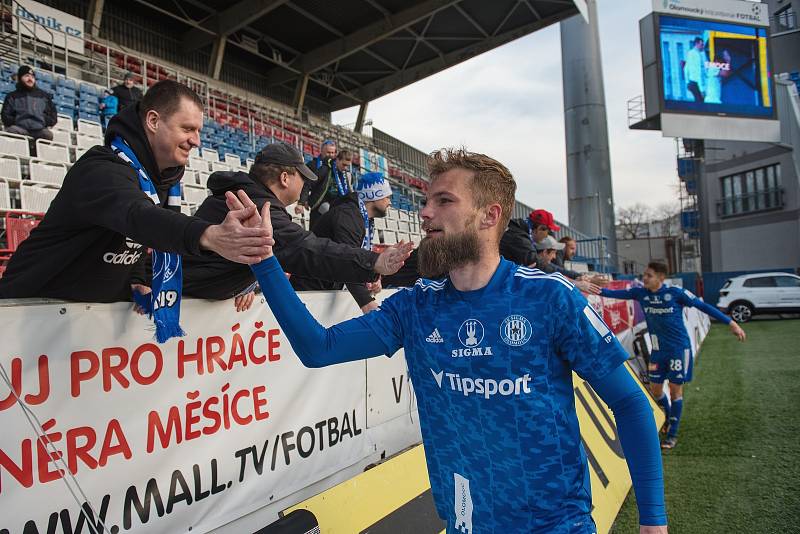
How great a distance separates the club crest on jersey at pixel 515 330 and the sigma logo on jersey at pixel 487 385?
0.11m

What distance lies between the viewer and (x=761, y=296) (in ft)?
61.8

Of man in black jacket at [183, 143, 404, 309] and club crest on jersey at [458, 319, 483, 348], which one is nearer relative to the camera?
club crest on jersey at [458, 319, 483, 348]

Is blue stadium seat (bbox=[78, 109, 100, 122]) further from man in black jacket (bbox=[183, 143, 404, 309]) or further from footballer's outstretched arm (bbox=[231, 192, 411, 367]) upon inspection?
footballer's outstretched arm (bbox=[231, 192, 411, 367])

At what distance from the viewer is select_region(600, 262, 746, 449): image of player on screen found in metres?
6.12

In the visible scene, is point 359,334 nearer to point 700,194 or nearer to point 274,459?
point 274,459

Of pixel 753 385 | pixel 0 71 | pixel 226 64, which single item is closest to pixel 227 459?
pixel 753 385

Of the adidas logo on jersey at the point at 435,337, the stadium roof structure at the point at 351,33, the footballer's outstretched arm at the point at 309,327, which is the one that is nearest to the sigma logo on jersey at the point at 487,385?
the adidas logo on jersey at the point at 435,337

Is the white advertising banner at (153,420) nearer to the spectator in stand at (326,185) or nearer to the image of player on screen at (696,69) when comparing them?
the spectator in stand at (326,185)

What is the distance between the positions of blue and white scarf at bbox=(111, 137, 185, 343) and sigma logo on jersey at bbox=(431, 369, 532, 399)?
1.17 meters

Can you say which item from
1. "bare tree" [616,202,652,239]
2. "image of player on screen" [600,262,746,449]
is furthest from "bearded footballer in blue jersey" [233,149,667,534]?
"bare tree" [616,202,652,239]

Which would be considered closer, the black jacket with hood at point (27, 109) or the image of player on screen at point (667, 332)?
the image of player on screen at point (667, 332)

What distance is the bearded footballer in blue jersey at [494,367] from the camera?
1.61m

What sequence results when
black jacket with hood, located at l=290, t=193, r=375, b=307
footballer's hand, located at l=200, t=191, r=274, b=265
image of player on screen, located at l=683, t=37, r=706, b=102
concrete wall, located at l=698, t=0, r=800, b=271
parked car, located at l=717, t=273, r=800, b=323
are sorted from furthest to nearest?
1. concrete wall, located at l=698, t=0, r=800, b=271
2. image of player on screen, located at l=683, t=37, r=706, b=102
3. parked car, located at l=717, t=273, r=800, b=323
4. black jacket with hood, located at l=290, t=193, r=375, b=307
5. footballer's hand, located at l=200, t=191, r=274, b=265

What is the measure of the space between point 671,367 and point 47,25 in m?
17.6
